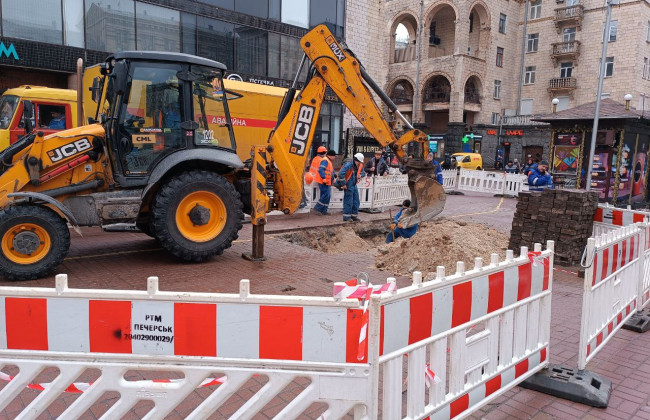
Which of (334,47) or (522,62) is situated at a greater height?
(522,62)

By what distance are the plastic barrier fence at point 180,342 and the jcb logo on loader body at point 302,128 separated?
590 cm

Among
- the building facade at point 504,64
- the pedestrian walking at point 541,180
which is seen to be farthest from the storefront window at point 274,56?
the building facade at point 504,64

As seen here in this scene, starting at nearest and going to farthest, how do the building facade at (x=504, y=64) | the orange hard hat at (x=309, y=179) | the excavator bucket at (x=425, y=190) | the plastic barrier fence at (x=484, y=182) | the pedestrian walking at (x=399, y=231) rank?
the excavator bucket at (x=425, y=190), the pedestrian walking at (x=399, y=231), the orange hard hat at (x=309, y=179), the plastic barrier fence at (x=484, y=182), the building facade at (x=504, y=64)

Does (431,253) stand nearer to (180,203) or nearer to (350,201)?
(180,203)

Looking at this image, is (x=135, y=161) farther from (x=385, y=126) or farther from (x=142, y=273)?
(x=385, y=126)

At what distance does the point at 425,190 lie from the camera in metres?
8.53

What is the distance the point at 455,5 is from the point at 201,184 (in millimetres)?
41499

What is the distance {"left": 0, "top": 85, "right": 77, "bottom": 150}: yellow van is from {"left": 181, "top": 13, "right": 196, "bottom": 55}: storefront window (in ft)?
24.6

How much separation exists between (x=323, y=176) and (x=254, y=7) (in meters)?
12.0

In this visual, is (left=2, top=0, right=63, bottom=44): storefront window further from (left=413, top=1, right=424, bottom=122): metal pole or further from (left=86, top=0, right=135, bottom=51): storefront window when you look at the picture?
(left=413, top=1, right=424, bottom=122): metal pole

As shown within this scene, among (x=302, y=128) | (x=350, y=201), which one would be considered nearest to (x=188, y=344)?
(x=302, y=128)

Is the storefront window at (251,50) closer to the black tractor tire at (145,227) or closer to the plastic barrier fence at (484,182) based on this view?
the plastic barrier fence at (484,182)

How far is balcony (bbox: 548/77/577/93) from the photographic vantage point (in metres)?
42.6

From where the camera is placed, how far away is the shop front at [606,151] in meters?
15.4
